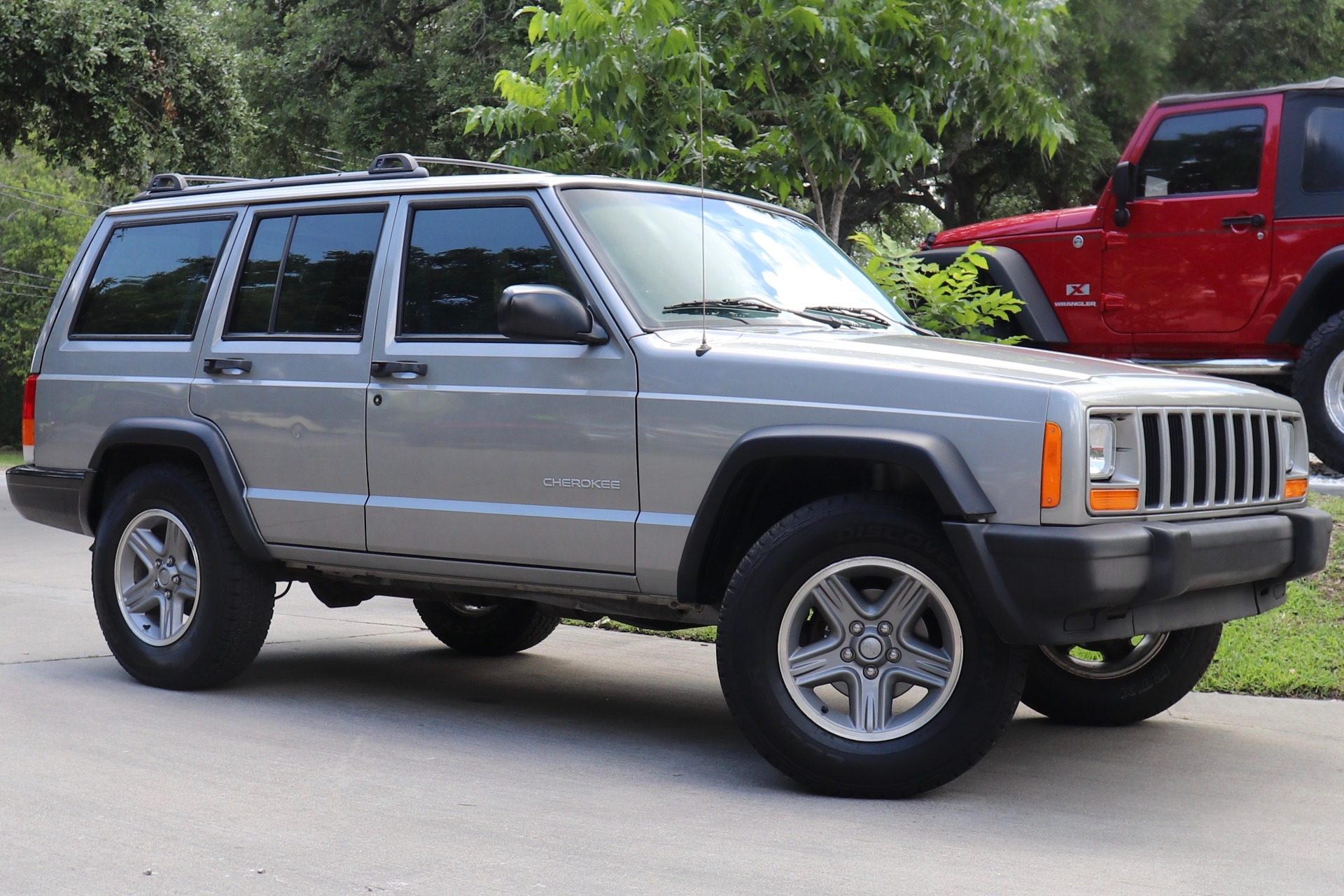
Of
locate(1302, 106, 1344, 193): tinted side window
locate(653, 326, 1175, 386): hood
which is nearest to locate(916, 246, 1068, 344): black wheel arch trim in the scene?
locate(1302, 106, 1344, 193): tinted side window

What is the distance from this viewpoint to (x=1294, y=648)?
22.6 feet

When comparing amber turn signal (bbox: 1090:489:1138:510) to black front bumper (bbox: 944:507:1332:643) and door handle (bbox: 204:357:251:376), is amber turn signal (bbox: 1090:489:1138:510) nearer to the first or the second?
black front bumper (bbox: 944:507:1332:643)

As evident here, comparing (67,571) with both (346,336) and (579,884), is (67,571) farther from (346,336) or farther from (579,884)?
(579,884)

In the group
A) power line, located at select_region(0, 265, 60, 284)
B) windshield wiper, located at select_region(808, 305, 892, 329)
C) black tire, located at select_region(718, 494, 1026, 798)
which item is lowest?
black tire, located at select_region(718, 494, 1026, 798)

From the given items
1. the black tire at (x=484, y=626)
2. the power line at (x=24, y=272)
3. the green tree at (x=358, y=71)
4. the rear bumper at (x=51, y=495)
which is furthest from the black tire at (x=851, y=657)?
the power line at (x=24, y=272)

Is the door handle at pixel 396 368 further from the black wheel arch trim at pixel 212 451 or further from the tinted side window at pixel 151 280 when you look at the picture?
the tinted side window at pixel 151 280

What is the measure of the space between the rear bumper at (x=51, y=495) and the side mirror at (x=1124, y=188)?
23.3 ft

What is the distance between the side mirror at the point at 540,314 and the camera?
5043 mm

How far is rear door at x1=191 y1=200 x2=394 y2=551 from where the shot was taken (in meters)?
5.82

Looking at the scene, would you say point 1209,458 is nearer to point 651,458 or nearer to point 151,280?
point 651,458

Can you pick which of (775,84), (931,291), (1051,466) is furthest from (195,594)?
(775,84)

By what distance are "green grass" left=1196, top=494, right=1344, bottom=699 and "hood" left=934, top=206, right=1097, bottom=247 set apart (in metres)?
3.77

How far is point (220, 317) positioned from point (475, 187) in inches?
54.2

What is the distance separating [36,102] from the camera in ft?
61.8
